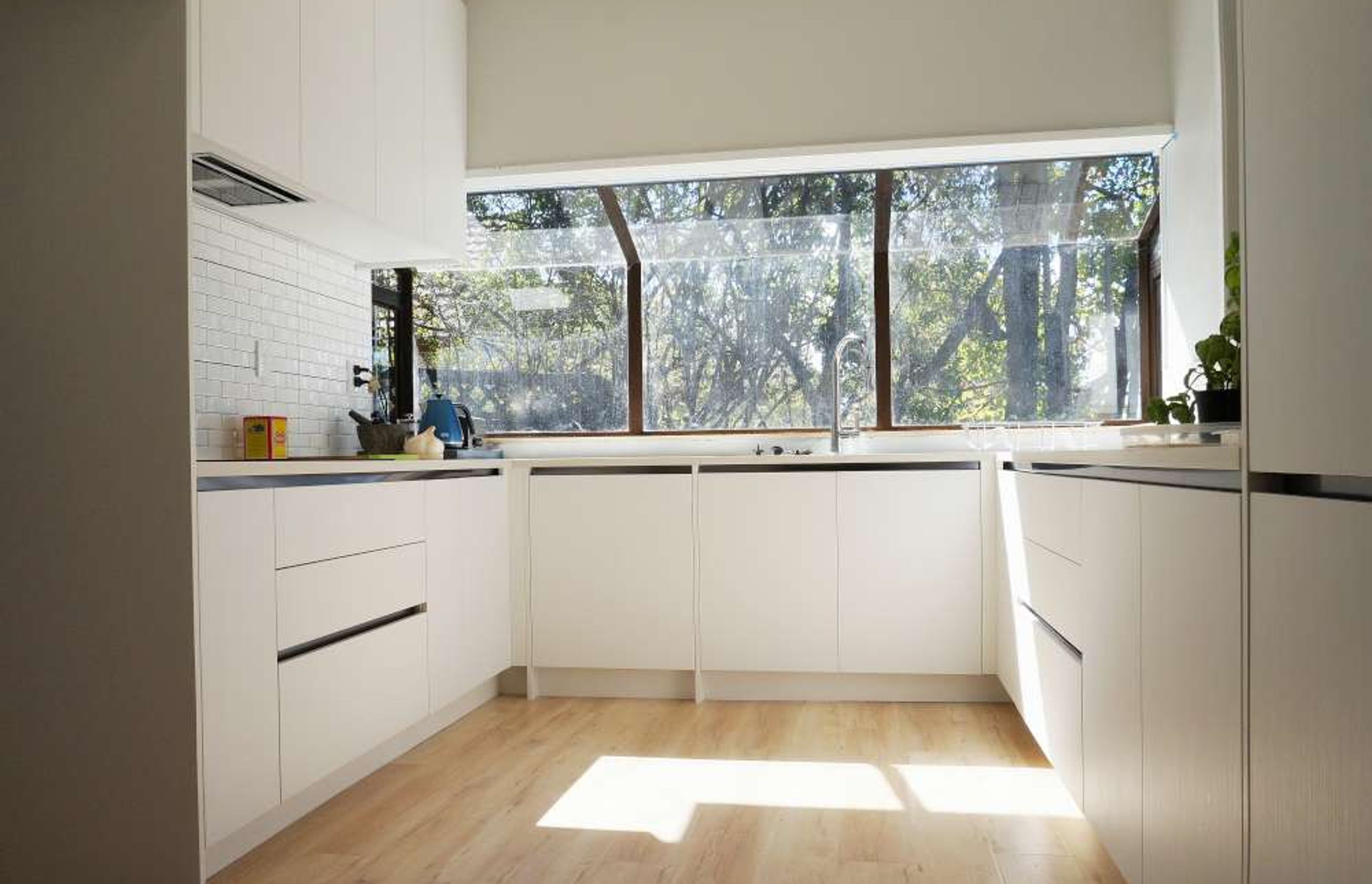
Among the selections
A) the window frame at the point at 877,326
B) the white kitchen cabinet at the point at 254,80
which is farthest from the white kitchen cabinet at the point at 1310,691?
the window frame at the point at 877,326

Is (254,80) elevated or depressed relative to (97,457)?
elevated

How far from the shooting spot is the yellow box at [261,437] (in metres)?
3.15

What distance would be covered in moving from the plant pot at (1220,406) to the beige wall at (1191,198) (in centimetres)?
162

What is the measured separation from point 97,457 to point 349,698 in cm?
93

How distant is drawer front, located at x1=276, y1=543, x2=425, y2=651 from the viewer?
8.04ft

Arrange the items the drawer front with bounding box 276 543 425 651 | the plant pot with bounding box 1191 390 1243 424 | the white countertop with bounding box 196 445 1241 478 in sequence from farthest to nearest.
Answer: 1. the drawer front with bounding box 276 543 425 651
2. the plant pot with bounding box 1191 390 1243 424
3. the white countertop with bounding box 196 445 1241 478

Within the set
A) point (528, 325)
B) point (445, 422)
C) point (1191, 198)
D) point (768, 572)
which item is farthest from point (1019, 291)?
point (445, 422)

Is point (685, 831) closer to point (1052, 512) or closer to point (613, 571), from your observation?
point (1052, 512)

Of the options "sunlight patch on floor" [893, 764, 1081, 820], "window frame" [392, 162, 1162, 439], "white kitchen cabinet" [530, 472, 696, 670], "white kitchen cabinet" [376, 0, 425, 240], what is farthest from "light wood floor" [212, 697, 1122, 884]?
"white kitchen cabinet" [376, 0, 425, 240]

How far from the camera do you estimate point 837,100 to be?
395 cm

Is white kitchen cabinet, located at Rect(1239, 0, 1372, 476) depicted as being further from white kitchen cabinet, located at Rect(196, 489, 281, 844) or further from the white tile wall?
the white tile wall

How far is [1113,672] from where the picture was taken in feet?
6.39

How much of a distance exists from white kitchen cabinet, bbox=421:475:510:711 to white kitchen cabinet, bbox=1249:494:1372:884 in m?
2.50

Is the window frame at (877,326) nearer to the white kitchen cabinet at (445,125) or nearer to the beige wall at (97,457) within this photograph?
the white kitchen cabinet at (445,125)
